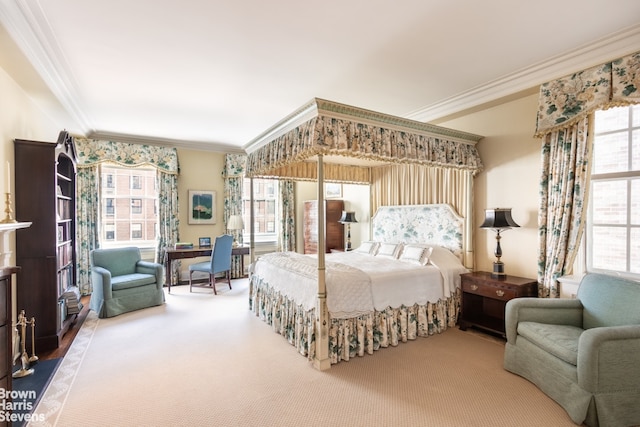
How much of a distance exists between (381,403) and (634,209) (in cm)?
302

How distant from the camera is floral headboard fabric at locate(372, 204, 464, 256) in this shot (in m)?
4.24

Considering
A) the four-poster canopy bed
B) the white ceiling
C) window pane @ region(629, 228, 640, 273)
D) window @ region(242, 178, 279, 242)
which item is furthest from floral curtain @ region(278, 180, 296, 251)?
window pane @ region(629, 228, 640, 273)

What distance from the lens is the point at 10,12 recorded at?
219cm

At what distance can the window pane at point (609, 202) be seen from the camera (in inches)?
117

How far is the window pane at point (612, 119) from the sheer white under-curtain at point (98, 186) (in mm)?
6497

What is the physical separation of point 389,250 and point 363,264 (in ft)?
2.50

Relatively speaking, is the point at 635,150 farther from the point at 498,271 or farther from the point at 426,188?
the point at 426,188

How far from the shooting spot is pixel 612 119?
3035 millimetres

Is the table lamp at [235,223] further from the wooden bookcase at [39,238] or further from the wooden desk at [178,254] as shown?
the wooden bookcase at [39,238]

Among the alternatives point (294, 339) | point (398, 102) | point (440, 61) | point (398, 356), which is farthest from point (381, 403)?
point (398, 102)

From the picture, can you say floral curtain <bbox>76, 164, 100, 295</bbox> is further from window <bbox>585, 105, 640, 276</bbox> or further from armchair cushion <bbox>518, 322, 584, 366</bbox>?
window <bbox>585, 105, 640, 276</bbox>

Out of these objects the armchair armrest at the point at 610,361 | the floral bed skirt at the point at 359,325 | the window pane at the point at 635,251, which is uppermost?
the window pane at the point at 635,251

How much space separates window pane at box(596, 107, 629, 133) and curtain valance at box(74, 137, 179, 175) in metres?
6.49

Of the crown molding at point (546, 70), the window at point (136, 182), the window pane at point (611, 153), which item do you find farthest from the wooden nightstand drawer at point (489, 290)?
the window at point (136, 182)
